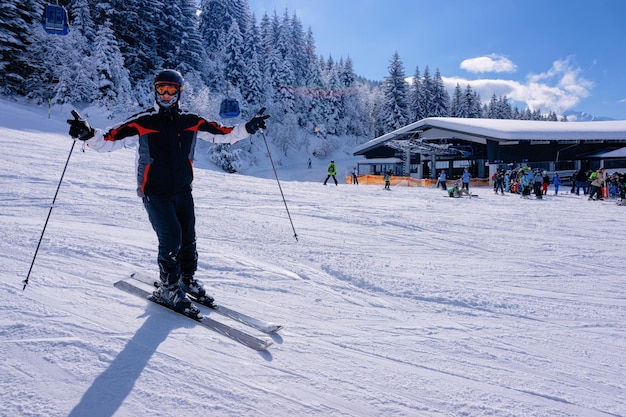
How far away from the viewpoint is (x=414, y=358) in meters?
2.53

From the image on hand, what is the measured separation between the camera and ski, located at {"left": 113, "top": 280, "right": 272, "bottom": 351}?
2.45 m

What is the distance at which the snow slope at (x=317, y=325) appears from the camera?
197cm

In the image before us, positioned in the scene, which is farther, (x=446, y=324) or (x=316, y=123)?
(x=316, y=123)

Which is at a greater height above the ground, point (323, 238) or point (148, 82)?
point (148, 82)

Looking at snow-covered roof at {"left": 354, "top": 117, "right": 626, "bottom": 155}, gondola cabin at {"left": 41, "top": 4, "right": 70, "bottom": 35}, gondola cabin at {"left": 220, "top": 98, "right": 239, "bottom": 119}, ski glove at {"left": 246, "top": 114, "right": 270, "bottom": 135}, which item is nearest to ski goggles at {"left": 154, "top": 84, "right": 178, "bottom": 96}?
ski glove at {"left": 246, "top": 114, "right": 270, "bottom": 135}

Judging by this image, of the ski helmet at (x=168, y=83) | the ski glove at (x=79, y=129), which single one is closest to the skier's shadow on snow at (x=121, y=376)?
the ski glove at (x=79, y=129)

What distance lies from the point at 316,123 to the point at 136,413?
2395 inches

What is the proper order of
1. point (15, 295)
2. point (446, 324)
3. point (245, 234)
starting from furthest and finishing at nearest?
1. point (245, 234)
2. point (446, 324)
3. point (15, 295)

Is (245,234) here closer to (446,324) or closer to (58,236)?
(58,236)

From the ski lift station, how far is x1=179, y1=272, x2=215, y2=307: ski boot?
30.1m

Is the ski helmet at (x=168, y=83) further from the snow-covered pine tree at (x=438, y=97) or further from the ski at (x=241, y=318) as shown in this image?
the snow-covered pine tree at (x=438, y=97)

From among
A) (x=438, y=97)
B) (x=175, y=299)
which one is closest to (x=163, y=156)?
(x=175, y=299)

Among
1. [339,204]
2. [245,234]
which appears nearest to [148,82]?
[339,204]

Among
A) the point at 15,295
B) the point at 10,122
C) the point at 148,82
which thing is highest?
the point at 148,82
